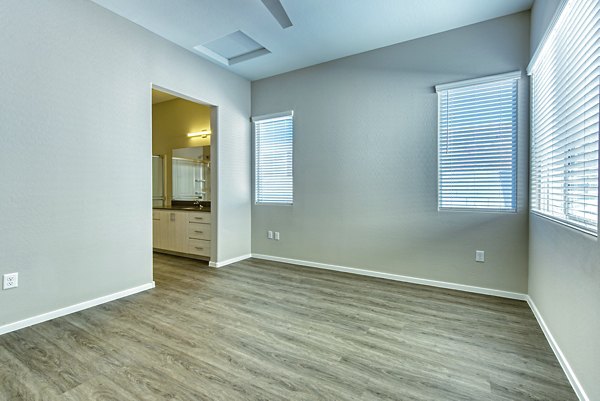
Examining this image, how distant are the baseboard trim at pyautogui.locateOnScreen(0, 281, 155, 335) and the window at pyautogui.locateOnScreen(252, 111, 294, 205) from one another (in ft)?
6.69

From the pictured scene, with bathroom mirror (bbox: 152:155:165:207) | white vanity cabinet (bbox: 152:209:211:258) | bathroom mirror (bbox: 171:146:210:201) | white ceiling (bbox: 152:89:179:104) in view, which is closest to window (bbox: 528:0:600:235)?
white vanity cabinet (bbox: 152:209:211:258)

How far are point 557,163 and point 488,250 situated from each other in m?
1.26

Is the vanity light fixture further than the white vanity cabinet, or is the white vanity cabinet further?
the vanity light fixture

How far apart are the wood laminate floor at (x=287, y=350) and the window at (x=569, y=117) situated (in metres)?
0.94

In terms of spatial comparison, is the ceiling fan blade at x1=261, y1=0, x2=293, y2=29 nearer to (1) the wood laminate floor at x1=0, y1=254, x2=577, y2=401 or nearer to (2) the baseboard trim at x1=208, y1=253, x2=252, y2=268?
(1) the wood laminate floor at x1=0, y1=254, x2=577, y2=401

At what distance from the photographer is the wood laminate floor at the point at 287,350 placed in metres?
1.55

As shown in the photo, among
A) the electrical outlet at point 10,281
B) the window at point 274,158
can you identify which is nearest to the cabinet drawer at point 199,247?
the window at point 274,158

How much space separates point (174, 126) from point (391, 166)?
4.16 meters

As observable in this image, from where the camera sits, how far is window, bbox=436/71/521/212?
286 cm

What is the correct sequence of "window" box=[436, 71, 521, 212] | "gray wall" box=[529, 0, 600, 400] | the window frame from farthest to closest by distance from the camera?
1. the window frame
2. "window" box=[436, 71, 521, 212]
3. "gray wall" box=[529, 0, 600, 400]

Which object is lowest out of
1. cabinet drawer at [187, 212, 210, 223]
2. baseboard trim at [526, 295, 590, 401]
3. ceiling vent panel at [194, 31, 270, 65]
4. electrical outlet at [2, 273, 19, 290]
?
baseboard trim at [526, 295, 590, 401]

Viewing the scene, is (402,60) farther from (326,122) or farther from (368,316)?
(368,316)

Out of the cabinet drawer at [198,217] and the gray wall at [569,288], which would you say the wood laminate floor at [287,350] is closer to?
the gray wall at [569,288]

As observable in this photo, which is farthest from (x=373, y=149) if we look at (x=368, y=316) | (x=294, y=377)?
(x=294, y=377)
